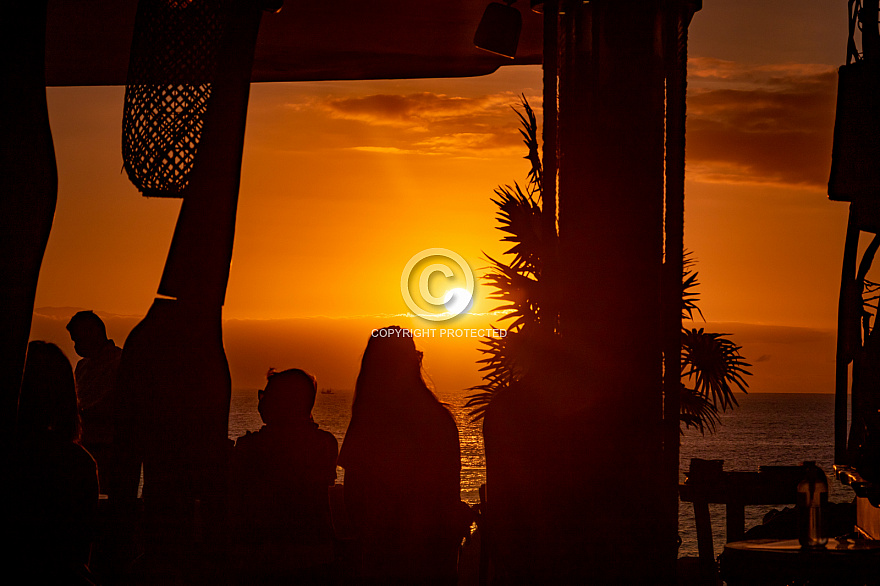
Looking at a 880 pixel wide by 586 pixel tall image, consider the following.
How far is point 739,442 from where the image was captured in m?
66.1

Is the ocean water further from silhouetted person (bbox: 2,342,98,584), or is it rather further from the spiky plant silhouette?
silhouetted person (bbox: 2,342,98,584)

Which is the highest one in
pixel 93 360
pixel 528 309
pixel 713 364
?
pixel 528 309

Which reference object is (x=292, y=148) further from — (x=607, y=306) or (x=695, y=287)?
(x=607, y=306)

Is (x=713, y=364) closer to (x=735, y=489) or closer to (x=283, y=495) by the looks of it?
(x=735, y=489)

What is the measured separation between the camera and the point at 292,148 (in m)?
12.4

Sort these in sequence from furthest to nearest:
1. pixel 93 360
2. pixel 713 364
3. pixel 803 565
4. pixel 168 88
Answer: pixel 713 364 → pixel 93 360 → pixel 803 565 → pixel 168 88

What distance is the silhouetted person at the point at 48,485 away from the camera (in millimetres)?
852

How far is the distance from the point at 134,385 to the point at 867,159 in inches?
131

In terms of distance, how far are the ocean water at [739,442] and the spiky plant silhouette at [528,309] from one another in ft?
106

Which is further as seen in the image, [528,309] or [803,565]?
[528,309]

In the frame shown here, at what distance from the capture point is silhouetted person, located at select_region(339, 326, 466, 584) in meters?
2.20

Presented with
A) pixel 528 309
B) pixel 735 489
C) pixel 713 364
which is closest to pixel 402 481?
pixel 735 489

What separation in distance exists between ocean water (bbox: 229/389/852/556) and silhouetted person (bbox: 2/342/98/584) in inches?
1467

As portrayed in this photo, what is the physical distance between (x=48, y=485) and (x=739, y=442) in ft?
230
